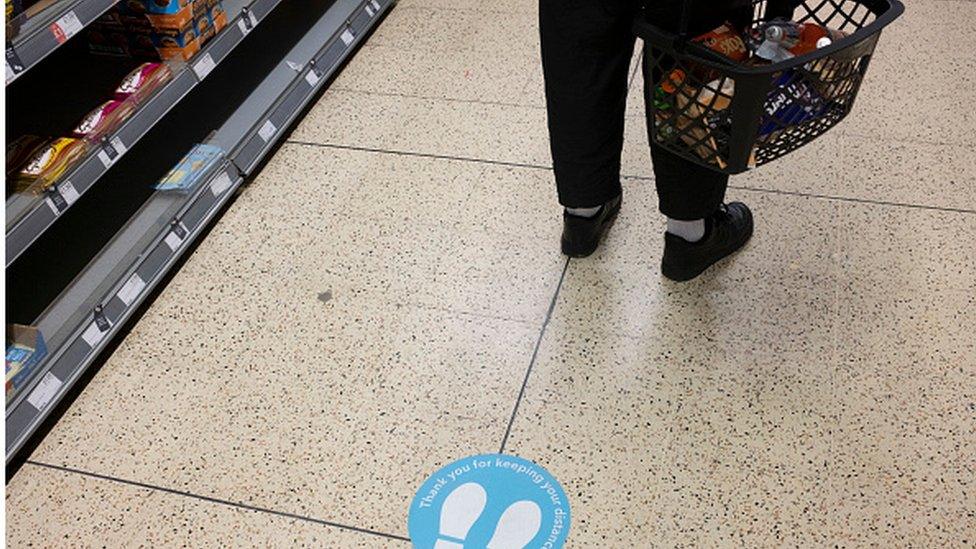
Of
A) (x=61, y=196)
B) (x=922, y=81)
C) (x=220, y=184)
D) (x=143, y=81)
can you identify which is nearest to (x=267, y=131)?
(x=220, y=184)

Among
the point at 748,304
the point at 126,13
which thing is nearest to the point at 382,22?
the point at 126,13

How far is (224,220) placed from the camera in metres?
2.46

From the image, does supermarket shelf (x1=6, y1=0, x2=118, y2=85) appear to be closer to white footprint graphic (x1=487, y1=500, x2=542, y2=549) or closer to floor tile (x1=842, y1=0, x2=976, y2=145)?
white footprint graphic (x1=487, y1=500, x2=542, y2=549)

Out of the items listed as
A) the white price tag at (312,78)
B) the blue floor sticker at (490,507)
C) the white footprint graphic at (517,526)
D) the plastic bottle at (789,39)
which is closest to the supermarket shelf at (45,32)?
the white price tag at (312,78)

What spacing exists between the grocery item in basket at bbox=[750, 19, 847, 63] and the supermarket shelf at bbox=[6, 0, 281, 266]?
1.44m

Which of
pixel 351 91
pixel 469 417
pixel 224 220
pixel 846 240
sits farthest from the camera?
pixel 351 91

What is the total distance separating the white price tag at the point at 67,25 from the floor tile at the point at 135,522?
0.93 meters

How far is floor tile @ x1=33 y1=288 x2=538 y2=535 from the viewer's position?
5.82ft

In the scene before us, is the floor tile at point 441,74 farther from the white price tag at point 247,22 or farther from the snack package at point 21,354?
the snack package at point 21,354

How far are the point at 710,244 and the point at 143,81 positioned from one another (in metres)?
1.47

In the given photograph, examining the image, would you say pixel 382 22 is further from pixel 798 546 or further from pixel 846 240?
pixel 798 546

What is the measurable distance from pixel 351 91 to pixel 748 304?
62.5 inches

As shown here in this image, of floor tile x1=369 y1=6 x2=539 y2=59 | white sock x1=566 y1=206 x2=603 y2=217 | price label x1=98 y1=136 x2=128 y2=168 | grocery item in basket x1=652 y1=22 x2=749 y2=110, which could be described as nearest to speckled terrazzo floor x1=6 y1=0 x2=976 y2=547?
white sock x1=566 y1=206 x2=603 y2=217

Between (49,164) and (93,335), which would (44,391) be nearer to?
(93,335)
